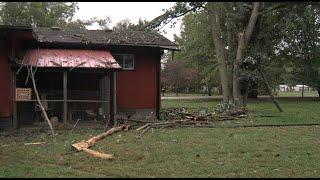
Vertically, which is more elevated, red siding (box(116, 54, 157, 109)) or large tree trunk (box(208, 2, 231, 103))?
large tree trunk (box(208, 2, 231, 103))

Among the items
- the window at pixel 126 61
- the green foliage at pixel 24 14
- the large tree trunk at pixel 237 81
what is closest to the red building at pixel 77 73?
the window at pixel 126 61

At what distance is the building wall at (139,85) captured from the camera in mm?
22453

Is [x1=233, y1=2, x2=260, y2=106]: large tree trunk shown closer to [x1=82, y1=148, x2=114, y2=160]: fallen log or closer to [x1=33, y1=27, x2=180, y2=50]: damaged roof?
[x1=33, y1=27, x2=180, y2=50]: damaged roof

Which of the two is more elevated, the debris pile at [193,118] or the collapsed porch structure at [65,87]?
the collapsed porch structure at [65,87]

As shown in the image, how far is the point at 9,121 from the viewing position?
18.0 m

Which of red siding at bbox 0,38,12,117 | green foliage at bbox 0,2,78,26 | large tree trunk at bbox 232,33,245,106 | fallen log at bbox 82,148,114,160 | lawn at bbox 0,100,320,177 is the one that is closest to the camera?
lawn at bbox 0,100,320,177

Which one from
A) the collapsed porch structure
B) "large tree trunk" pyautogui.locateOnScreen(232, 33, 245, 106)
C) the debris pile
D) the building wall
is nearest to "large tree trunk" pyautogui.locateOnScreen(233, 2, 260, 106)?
"large tree trunk" pyautogui.locateOnScreen(232, 33, 245, 106)

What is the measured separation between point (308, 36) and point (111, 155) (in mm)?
38315

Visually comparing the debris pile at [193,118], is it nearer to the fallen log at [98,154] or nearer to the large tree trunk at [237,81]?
the large tree trunk at [237,81]

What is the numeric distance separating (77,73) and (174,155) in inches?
433

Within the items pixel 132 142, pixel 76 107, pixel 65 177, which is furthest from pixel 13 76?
pixel 65 177

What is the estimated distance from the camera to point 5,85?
18.5 meters

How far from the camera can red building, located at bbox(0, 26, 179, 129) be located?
18.1 meters

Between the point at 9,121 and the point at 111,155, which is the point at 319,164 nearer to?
the point at 111,155
